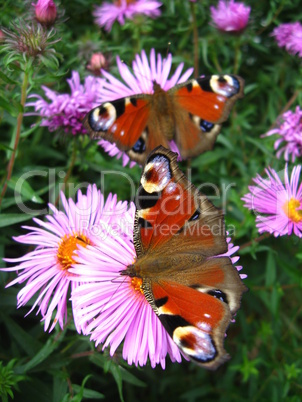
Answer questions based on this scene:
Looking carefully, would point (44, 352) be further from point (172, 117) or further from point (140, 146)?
point (172, 117)

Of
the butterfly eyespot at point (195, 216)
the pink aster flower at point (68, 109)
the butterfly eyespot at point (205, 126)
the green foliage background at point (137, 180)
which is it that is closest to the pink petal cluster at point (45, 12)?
the green foliage background at point (137, 180)

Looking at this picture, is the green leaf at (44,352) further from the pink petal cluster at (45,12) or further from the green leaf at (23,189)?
the pink petal cluster at (45,12)

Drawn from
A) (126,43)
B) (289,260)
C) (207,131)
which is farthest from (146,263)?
(126,43)

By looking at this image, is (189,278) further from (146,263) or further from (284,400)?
(284,400)

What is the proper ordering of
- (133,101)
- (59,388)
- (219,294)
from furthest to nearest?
(133,101) < (59,388) < (219,294)

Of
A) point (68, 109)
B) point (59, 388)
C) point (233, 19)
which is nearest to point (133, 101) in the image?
point (68, 109)

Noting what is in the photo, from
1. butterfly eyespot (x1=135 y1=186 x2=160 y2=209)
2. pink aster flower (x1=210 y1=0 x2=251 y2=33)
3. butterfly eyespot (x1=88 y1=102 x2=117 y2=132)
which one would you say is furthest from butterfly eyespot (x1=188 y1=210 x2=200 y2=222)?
pink aster flower (x1=210 y1=0 x2=251 y2=33)
